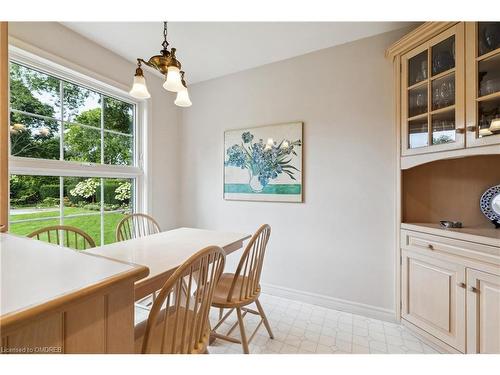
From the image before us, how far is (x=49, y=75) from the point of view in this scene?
5.82ft

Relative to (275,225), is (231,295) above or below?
below

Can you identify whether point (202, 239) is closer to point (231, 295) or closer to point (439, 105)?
point (231, 295)

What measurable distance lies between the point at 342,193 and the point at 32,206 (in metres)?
2.50

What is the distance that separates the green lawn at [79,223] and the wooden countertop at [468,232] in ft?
8.62

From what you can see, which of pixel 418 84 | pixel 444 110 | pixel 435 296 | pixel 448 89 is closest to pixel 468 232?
pixel 435 296

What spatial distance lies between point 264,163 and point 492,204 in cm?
177

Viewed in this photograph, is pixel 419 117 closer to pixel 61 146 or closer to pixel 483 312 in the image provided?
pixel 483 312

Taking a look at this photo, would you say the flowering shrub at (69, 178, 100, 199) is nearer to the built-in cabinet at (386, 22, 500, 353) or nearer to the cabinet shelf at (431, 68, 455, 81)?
the built-in cabinet at (386, 22, 500, 353)

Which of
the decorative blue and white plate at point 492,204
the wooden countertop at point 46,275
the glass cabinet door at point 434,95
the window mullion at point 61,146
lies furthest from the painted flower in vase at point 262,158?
the wooden countertop at point 46,275

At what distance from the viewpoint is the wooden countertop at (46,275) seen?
0.42 metres

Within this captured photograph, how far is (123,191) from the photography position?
2.35 metres

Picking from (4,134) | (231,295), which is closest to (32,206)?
(4,134)

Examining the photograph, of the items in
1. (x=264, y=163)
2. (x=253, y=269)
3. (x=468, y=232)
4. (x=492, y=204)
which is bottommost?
(x=253, y=269)

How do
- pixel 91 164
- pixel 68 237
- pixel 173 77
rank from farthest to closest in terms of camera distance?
1. pixel 91 164
2. pixel 68 237
3. pixel 173 77
